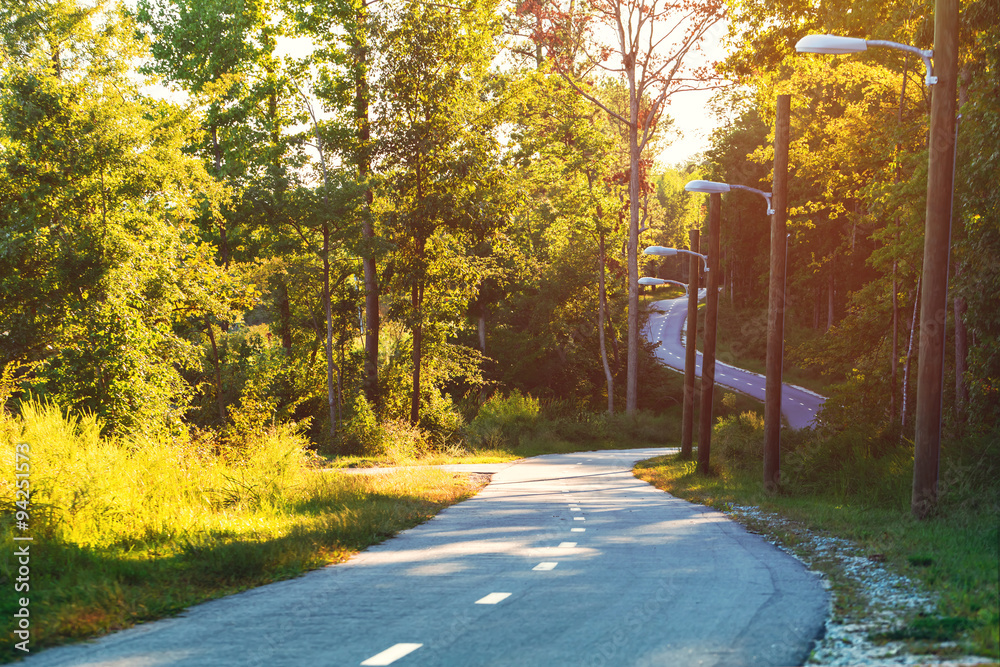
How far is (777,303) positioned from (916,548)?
8.70 metres

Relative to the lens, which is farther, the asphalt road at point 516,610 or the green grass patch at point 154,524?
the green grass patch at point 154,524

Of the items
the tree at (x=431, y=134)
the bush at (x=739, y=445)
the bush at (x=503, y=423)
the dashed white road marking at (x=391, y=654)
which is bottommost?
the bush at (x=503, y=423)

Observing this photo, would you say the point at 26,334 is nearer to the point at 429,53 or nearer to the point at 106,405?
the point at 106,405

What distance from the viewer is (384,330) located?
2140 inches

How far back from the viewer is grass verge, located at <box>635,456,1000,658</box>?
6016 mm

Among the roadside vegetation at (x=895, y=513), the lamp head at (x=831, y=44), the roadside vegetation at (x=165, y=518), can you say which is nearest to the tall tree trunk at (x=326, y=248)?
the roadside vegetation at (x=165, y=518)

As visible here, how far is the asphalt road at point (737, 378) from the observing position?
155ft

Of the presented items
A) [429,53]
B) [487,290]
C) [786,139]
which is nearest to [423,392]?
[429,53]

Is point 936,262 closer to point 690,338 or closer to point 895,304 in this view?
point 690,338

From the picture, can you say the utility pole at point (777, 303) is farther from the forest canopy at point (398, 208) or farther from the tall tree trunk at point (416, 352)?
the tall tree trunk at point (416, 352)

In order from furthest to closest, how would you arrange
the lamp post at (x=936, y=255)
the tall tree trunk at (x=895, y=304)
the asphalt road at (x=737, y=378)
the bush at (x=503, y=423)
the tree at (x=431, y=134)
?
the asphalt road at (x=737, y=378) < the bush at (x=503, y=423) < the tree at (x=431, y=134) < the tall tree trunk at (x=895, y=304) < the lamp post at (x=936, y=255)

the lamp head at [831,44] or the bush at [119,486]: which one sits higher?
the lamp head at [831,44]

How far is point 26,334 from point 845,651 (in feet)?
59.5

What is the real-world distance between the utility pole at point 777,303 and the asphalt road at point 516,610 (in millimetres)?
5552
